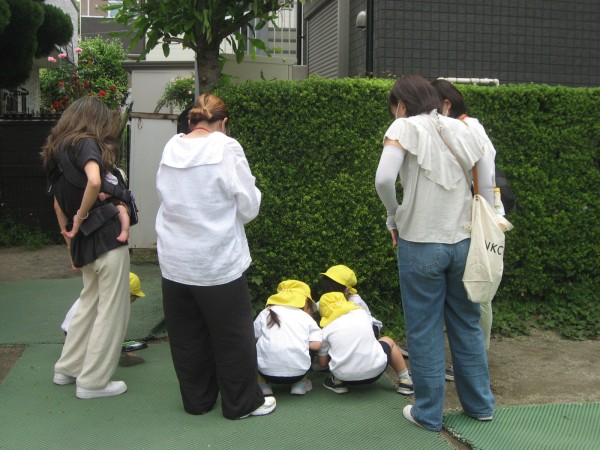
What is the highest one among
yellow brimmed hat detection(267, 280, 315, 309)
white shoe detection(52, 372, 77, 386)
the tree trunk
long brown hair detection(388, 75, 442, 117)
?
the tree trunk

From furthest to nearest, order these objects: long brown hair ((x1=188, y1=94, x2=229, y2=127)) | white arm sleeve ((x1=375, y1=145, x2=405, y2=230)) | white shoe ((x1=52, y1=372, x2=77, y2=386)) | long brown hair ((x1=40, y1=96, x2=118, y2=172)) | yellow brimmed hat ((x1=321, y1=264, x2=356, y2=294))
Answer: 1. yellow brimmed hat ((x1=321, y1=264, x2=356, y2=294))
2. white shoe ((x1=52, y1=372, x2=77, y2=386))
3. long brown hair ((x1=40, y1=96, x2=118, y2=172))
4. long brown hair ((x1=188, y1=94, x2=229, y2=127))
5. white arm sleeve ((x1=375, y1=145, x2=405, y2=230))

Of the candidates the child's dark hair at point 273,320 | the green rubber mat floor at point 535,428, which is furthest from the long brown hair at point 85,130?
the green rubber mat floor at point 535,428

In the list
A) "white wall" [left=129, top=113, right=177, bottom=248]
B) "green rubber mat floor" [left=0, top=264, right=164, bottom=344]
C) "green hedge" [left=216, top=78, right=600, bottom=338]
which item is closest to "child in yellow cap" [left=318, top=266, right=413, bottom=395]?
"green hedge" [left=216, top=78, right=600, bottom=338]

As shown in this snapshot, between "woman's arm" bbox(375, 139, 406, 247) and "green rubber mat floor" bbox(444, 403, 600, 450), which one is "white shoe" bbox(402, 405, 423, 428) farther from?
"woman's arm" bbox(375, 139, 406, 247)

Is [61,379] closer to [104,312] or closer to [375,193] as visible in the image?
[104,312]

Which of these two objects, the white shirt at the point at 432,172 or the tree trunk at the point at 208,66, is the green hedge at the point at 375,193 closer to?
the tree trunk at the point at 208,66

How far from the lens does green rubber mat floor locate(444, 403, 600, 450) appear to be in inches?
139

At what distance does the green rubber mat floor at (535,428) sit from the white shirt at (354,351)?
1.75ft

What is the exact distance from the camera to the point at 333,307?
4.35 m

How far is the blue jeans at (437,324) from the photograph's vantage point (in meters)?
3.54

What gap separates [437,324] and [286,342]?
95cm

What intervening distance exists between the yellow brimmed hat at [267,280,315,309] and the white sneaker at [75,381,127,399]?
1.08 metres

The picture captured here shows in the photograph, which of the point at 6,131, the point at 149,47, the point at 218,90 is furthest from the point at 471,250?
the point at 6,131

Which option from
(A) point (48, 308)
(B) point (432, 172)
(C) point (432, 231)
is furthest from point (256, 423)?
(A) point (48, 308)
